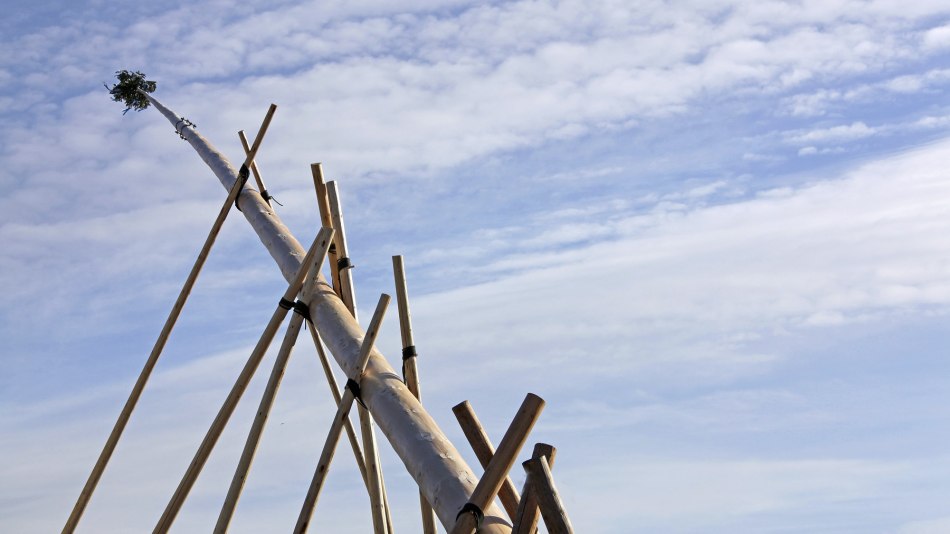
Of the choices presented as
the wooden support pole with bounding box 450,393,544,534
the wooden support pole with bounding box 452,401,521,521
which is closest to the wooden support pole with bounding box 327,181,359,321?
the wooden support pole with bounding box 452,401,521,521

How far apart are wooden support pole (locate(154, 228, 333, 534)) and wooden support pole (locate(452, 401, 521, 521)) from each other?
6.83 feet

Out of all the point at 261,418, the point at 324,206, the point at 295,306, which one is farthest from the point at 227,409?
the point at 324,206

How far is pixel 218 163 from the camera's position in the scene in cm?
1153

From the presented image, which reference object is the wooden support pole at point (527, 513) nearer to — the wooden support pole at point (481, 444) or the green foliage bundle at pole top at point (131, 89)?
Answer: the wooden support pole at point (481, 444)

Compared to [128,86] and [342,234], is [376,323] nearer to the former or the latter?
[342,234]

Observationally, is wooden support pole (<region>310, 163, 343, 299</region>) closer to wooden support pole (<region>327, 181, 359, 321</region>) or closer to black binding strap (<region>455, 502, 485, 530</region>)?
wooden support pole (<region>327, 181, 359, 321</region>)

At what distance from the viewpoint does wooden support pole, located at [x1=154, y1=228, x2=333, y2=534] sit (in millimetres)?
9219

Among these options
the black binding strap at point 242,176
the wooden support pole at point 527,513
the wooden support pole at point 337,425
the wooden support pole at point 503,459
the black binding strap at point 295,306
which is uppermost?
the black binding strap at point 242,176

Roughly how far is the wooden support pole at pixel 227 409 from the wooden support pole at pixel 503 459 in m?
3.00

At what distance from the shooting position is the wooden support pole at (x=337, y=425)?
327 inches

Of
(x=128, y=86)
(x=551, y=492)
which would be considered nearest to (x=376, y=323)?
(x=551, y=492)

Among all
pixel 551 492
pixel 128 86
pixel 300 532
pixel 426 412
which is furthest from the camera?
pixel 128 86

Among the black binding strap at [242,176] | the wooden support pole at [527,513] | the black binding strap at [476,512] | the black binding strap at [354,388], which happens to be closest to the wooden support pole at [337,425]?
the black binding strap at [354,388]

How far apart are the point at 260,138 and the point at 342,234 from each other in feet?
6.35
